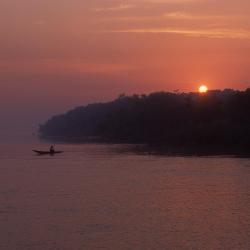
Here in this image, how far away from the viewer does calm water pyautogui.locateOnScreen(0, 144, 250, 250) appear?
24.4 m

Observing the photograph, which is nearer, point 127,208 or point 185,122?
point 127,208

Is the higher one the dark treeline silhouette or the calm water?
the dark treeline silhouette

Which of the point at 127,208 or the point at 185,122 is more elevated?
the point at 185,122

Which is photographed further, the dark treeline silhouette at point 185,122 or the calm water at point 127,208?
the dark treeline silhouette at point 185,122

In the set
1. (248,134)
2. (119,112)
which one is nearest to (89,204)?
(248,134)

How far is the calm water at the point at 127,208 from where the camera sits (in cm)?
2436

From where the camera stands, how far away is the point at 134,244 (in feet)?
78.2

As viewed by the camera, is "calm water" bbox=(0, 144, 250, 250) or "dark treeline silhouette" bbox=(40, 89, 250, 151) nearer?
"calm water" bbox=(0, 144, 250, 250)

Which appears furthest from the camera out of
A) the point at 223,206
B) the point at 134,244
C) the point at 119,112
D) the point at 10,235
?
the point at 119,112

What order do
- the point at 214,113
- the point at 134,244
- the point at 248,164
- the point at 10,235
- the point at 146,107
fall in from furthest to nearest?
the point at 146,107, the point at 214,113, the point at 248,164, the point at 10,235, the point at 134,244

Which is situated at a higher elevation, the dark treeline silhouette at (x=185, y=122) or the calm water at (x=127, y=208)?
the dark treeline silhouette at (x=185, y=122)

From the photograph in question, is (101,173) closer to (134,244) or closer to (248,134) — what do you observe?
(134,244)

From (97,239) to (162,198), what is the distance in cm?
1056

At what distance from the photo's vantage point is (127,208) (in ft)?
103
